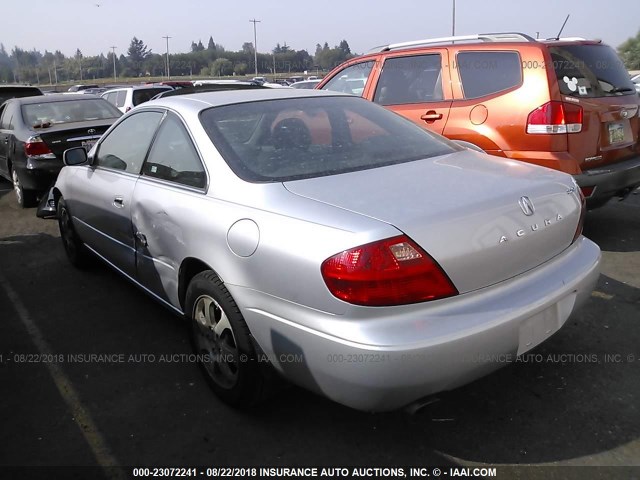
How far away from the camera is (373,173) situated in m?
2.64

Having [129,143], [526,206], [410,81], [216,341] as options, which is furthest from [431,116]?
[216,341]

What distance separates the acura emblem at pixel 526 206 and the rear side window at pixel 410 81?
3088 mm

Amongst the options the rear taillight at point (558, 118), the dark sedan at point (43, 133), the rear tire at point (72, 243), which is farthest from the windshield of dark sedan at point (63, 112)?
the rear taillight at point (558, 118)

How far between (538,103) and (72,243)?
403cm

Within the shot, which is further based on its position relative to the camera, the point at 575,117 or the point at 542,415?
the point at 575,117

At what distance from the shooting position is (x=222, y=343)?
2686 mm

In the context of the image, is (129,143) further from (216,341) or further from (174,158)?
(216,341)

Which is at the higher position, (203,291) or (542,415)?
(203,291)

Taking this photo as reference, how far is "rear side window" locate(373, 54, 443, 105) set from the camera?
17.6 feet

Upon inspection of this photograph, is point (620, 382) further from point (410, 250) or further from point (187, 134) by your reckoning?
point (187, 134)

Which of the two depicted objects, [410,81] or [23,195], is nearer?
[410,81]

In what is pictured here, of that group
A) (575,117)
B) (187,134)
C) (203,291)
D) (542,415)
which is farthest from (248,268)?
(575,117)

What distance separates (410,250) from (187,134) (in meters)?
1.52

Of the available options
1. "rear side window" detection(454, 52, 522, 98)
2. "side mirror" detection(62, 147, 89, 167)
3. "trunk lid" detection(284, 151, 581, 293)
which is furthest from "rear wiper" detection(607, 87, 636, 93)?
"side mirror" detection(62, 147, 89, 167)
